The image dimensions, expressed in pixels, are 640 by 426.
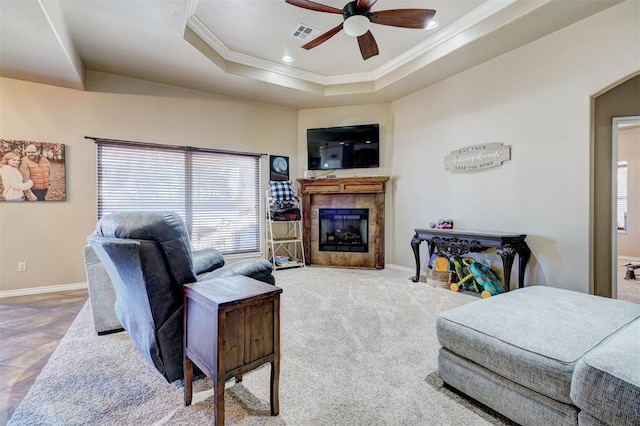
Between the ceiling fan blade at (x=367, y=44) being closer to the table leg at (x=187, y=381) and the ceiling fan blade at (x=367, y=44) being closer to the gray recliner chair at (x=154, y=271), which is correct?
the gray recliner chair at (x=154, y=271)

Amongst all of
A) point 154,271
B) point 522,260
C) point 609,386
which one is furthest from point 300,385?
point 522,260

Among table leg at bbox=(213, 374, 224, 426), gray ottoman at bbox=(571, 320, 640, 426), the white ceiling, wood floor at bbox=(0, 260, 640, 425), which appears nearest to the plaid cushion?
the white ceiling

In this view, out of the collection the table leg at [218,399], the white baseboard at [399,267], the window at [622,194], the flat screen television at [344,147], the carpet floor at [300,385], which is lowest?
the carpet floor at [300,385]

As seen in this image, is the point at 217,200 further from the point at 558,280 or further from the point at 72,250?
the point at 558,280

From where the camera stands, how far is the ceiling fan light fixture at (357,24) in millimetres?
2648

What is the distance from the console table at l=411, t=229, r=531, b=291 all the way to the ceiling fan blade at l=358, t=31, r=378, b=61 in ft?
7.53

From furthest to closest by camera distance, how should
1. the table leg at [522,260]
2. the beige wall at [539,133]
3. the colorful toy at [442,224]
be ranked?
the colorful toy at [442,224] → the table leg at [522,260] → the beige wall at [539,133]

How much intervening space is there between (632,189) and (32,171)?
397 inches

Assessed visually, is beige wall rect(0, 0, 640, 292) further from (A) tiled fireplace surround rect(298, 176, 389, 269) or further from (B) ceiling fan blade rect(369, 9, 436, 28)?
(B) ceiling fan blade rect(369, 9, 436, 28)

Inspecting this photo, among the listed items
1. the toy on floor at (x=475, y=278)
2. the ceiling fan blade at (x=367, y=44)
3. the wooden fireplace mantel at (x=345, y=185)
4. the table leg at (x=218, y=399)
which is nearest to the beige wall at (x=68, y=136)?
the wooden fireplace mantel at (x=345, y=185)

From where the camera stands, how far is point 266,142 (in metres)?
5.21

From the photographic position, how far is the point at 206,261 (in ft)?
8.93

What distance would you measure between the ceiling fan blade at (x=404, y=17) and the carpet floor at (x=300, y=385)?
2744 millimetres

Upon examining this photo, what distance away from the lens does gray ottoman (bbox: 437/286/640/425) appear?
1280 mm
